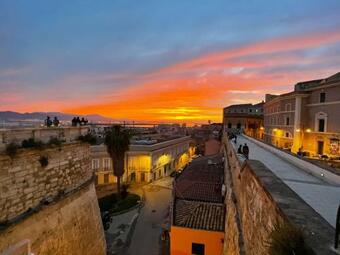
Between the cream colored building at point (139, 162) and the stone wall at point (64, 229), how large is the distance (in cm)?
1545

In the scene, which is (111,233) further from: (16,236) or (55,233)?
(16,236)

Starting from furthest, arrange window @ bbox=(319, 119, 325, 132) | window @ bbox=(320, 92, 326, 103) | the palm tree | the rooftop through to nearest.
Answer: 1. window @ bbox=(319, 119, 325, 132)
2. window @ bbox=(320, 92, 326, 103)
3. the palm tree
4. the rooftop

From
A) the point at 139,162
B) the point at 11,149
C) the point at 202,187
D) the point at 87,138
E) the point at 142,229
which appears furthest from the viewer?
the point at 139,162

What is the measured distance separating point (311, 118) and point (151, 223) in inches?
719

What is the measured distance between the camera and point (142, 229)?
Result: 1767cm

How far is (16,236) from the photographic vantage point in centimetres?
746

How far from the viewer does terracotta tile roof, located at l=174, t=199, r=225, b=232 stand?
11602mm

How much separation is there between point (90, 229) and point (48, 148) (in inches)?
184

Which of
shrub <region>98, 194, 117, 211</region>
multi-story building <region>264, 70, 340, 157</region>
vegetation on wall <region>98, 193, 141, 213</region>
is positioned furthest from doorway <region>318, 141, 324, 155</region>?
shrub <region>98, 194, 117, 211</region>

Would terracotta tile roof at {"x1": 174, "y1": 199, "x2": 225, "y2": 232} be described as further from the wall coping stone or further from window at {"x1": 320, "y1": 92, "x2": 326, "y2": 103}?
window at {"x1": 320, "y1": 92, "x2": 326, "y2": 103}

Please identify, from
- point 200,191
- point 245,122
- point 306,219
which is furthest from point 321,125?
point 306,219

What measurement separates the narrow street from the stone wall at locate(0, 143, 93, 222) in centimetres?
648

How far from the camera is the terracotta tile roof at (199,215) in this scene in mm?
11602

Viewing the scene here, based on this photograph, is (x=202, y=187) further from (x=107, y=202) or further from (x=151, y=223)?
(x=107, y=202)
